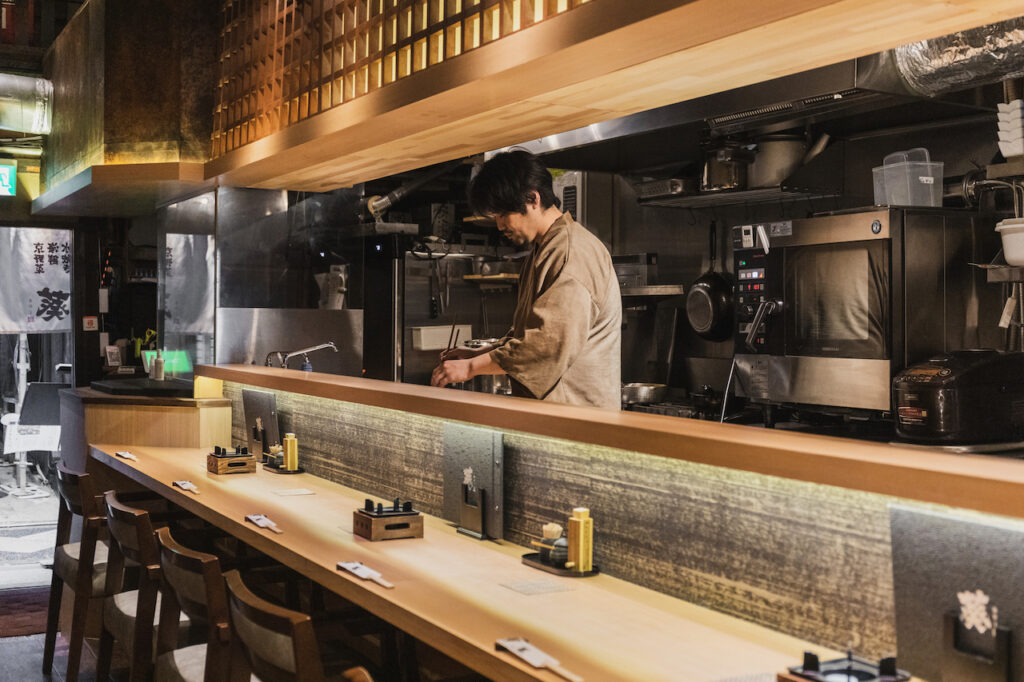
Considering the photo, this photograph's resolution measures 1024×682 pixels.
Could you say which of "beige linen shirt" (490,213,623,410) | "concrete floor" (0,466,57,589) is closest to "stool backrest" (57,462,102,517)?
"beige linen shirt" (490,213,623,410)

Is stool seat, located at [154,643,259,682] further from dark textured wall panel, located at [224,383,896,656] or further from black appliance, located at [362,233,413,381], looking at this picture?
black appliance, located at [362,233,413,381]

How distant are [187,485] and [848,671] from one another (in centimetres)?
297

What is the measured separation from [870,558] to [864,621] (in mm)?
124

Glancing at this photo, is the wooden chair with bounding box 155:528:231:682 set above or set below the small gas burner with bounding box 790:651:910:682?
below

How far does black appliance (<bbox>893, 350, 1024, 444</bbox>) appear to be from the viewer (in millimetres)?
3527

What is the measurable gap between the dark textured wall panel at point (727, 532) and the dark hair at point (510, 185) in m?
0.77

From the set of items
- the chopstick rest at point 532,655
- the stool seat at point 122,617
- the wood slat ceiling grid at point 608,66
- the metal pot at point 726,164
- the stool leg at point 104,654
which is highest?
the metal pot at point 726,164

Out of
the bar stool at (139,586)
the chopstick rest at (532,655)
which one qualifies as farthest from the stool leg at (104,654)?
the chopstick rest at (532,655)

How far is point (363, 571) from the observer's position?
8.23 ft

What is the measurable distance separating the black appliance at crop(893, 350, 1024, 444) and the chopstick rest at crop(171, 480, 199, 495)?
273 centimetres

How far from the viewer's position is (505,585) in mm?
2426

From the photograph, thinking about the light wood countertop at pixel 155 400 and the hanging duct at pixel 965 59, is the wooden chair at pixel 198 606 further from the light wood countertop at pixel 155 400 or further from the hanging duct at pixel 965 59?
the hanging duct at pixel 965 59

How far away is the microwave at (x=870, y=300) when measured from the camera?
418 centimetres

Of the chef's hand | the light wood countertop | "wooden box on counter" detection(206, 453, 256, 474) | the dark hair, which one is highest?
the dark hair
